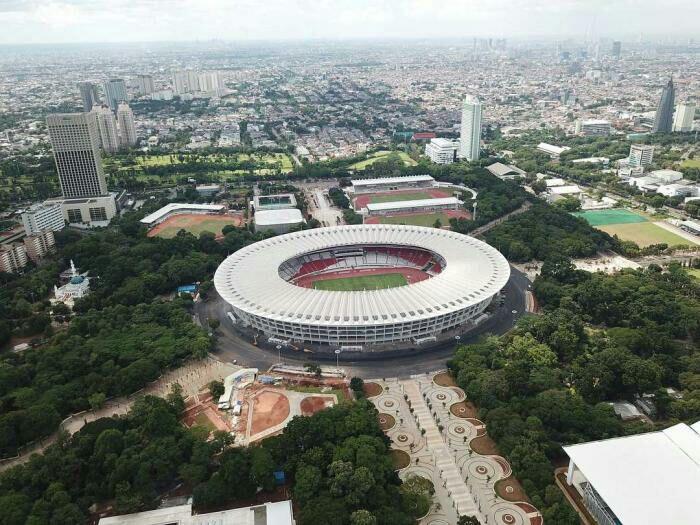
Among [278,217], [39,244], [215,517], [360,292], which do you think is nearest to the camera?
[215,517]

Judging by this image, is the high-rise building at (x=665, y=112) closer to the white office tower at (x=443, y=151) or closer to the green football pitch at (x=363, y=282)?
the white office tower at (x=443, y=151)

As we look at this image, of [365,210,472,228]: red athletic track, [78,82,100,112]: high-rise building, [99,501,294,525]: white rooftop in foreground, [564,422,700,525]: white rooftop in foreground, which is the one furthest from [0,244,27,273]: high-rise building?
[78,82,100,112]: high-rise building

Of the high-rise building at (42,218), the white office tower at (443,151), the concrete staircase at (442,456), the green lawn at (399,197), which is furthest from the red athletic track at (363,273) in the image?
the white office tower at (443,151)

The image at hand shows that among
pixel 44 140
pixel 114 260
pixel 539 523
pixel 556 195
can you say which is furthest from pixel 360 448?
pixel 44 140

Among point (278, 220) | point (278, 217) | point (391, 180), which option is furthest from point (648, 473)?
point (391, 180)

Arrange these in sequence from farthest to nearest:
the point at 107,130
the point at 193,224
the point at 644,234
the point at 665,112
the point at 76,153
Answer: the point at 665,112
the point at 107,130
the point at 76,153
the point at 193,224
the point at 644,234

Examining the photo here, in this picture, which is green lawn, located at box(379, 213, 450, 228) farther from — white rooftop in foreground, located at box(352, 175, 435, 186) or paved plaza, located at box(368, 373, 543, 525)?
paved plaza, located at box(368, 373, 543, 525)

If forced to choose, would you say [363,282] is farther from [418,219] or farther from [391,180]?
[391,180]
